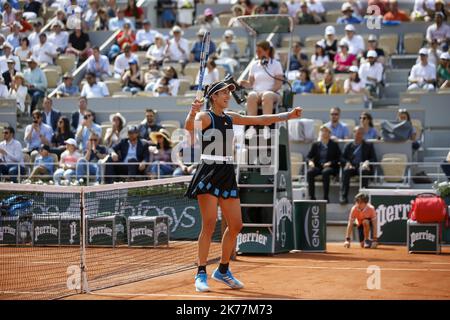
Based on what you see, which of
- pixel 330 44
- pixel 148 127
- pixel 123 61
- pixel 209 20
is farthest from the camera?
pixel 209 20

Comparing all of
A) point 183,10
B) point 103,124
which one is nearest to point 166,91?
point 103,124

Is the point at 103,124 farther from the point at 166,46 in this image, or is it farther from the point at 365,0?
the point at 365,0

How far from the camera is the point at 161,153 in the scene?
20188 mm

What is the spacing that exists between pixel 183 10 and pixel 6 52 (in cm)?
631

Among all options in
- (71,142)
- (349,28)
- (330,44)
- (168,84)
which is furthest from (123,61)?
(349,28)

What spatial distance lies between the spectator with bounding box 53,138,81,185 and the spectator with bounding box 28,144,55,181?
0.86ft

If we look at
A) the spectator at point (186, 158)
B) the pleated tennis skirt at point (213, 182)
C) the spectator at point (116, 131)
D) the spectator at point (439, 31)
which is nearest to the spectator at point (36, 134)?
the spectator at point (116, 131)

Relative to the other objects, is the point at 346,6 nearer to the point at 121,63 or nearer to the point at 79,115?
the point at 121,63

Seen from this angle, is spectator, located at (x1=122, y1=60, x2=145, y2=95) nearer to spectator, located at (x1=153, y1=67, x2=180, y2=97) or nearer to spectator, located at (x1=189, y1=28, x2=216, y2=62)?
spectator, located at (x1=153, y1=67, x2=180, y2=97)

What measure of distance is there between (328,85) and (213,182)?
475 inches

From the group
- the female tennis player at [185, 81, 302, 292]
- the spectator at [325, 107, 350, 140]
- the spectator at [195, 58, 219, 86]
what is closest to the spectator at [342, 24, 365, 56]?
the spectator at [325, 107, 350, 140]

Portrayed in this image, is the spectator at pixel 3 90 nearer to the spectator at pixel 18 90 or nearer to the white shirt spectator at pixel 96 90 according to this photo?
the spectator at pixel 18 90

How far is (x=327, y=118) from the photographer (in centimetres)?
2144

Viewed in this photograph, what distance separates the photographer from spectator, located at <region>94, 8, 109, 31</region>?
90.0 ft
